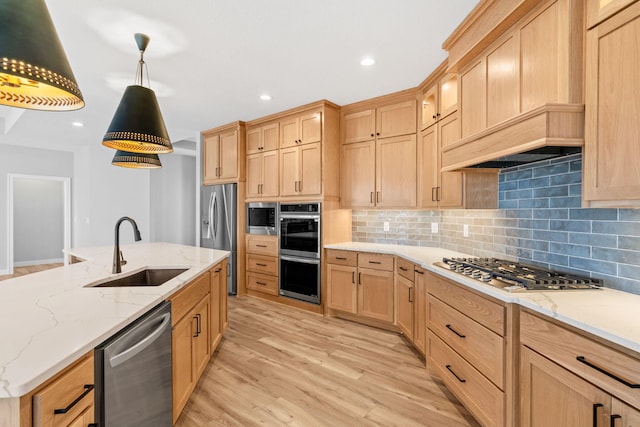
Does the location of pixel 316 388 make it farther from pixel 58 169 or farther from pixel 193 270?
pixel 58 169

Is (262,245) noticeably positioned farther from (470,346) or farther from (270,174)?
(470,346)

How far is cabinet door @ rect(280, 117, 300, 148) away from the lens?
13.2 feet

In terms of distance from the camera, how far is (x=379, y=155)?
3604 millimetres

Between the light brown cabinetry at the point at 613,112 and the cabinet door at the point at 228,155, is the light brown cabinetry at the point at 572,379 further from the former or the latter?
the cabinet door at the point at 228,155

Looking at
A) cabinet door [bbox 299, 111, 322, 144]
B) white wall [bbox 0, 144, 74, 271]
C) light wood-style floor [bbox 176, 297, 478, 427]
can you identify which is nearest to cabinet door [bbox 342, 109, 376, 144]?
cabinet door [bbox 299, 111, 322, 144]

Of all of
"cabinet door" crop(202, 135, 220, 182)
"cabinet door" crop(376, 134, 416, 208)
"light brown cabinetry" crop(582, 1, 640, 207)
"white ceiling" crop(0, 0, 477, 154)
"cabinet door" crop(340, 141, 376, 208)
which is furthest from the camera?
"cabinet door" crop(202, 135, 220, 182)

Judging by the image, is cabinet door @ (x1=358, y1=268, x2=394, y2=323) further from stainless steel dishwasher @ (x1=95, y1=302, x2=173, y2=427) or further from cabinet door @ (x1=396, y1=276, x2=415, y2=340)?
stainless steel dishwasher @ (x1=95, y1=302, x2=173, y2=427)

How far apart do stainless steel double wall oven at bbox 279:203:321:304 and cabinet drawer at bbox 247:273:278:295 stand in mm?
148

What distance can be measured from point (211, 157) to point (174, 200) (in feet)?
10.9

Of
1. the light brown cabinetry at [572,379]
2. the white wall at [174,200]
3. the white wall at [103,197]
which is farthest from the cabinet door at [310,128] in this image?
the white wall at [174,200]

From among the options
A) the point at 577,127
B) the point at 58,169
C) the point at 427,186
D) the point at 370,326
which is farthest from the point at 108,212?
the point at 577,127

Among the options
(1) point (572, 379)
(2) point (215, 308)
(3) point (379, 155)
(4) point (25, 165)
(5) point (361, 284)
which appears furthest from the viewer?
(4) point (25, 165)

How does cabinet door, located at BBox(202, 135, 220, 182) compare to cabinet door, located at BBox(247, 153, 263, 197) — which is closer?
cabinet door, located at BBox(247, 153, 263, 197)

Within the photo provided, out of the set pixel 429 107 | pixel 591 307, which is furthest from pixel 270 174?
pixel 591 307
